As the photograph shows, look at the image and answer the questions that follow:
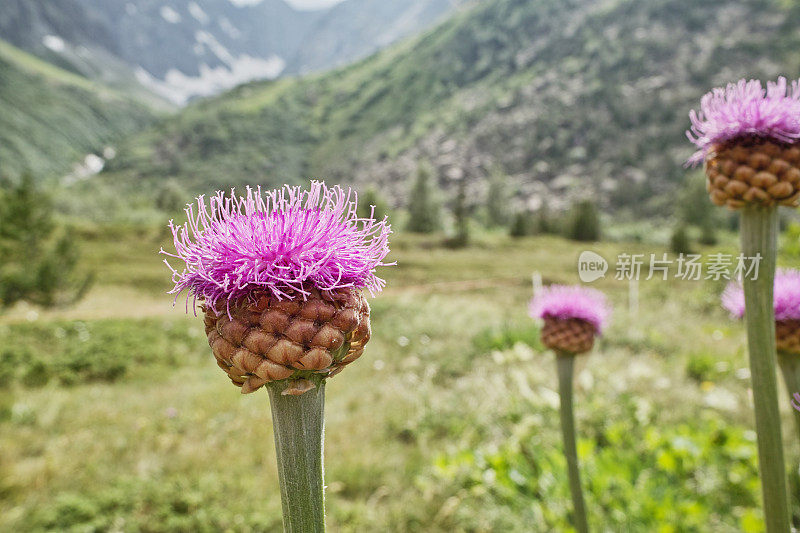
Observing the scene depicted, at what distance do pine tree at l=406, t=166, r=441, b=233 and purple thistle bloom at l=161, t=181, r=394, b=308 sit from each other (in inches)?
2345

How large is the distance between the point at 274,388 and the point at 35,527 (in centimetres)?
459

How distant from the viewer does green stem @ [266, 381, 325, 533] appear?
1307mm

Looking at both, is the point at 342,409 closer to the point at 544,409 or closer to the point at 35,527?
the point at 544,409

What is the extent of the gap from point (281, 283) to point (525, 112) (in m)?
122

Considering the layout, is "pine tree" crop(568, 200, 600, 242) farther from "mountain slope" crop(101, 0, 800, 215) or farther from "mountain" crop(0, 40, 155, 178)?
"mountain" crop(0, 40, 155, 178)

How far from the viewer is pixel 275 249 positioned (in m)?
1.30

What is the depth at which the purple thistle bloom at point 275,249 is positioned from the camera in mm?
1289

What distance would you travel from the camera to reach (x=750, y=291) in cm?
198

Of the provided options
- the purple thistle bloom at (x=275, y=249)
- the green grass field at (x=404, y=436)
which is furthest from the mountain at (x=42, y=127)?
the purple thistle bloom at (x=275, y=249)

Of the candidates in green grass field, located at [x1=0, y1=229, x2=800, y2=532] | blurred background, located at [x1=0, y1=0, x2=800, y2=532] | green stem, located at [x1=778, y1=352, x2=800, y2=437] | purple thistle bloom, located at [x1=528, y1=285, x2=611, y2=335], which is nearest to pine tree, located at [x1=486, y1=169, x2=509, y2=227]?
blurred background, located at [x1=0, y1=0, x2=800, y2=532]
